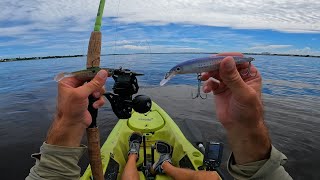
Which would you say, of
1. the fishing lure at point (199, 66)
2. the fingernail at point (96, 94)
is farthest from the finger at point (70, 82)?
the fishing lure at point (199, 66)

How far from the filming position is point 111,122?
17719 millimetres

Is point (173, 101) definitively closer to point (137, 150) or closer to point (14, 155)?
point (14, 155)

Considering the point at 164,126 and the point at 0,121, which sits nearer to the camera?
the point at 164,126

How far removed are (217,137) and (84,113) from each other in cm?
1307

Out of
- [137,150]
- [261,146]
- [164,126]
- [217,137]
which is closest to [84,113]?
[261,146]

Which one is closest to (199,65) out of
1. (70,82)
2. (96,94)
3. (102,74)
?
(102,74)

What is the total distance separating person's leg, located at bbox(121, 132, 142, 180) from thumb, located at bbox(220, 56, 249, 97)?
192 inches

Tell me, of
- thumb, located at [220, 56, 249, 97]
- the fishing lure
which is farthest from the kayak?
thumb, located at [220, 56, 249, 97]

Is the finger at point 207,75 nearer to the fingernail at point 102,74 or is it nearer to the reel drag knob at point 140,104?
the fingernail at point 102,74

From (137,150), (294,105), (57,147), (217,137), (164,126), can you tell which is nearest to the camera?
(57,147)

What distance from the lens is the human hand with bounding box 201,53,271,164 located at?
7.41ft

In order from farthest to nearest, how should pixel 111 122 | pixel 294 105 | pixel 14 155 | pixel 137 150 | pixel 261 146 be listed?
pixel 294 105 → pixel 111 122 → pixel 14 155 → pixel 137 150 → pixel 261 146

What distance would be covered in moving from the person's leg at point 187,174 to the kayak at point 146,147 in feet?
0.94

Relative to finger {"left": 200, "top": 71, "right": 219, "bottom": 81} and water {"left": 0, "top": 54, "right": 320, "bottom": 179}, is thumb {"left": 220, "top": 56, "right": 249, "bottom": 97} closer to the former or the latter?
finger {"left": 200, "top": 71, "right": 219, "bottom": 81}
